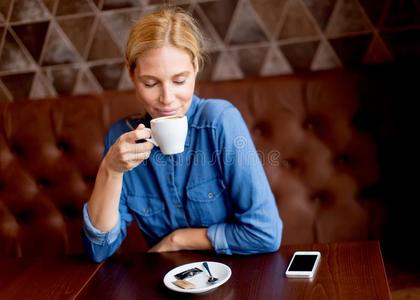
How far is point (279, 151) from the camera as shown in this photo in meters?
2.05

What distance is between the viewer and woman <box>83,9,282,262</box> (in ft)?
4.51

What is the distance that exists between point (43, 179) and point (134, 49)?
0.98 m

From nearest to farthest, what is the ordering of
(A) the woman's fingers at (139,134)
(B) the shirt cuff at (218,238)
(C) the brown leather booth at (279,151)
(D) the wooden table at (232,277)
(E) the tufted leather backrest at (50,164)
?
(D) the wooden table at (232,277) → (A) the woman's fingers at (139,134) → (B) the shirt cuff at (218,238) → (C) the brown leather booth at (279,151) → (E) the tufted leather backrest at (50,164)

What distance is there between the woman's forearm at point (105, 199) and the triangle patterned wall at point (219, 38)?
0.92 metres

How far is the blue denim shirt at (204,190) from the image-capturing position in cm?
141

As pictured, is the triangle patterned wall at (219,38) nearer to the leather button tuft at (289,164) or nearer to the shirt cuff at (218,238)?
the leather button tuft at (289,164)

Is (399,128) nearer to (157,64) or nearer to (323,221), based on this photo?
(323,221)

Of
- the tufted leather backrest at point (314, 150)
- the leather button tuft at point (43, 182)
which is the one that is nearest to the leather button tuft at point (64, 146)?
the leather button tuft at point (43, 182)

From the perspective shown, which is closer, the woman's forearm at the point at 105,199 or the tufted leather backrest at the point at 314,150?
the woman's forearm at the point at 105,199

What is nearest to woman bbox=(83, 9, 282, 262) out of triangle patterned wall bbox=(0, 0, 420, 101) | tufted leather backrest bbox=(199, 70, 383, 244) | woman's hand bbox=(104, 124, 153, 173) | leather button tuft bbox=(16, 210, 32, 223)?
woman's hand bbox=(104, 124, 153, 173)

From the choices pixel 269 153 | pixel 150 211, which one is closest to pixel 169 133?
pixel 150 211

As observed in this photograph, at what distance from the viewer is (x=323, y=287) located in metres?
1.09

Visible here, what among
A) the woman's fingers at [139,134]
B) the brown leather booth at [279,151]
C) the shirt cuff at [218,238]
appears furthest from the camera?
the brown leather booth at [279,151]

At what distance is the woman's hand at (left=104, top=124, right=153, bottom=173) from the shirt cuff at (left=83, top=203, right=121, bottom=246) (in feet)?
0.62
